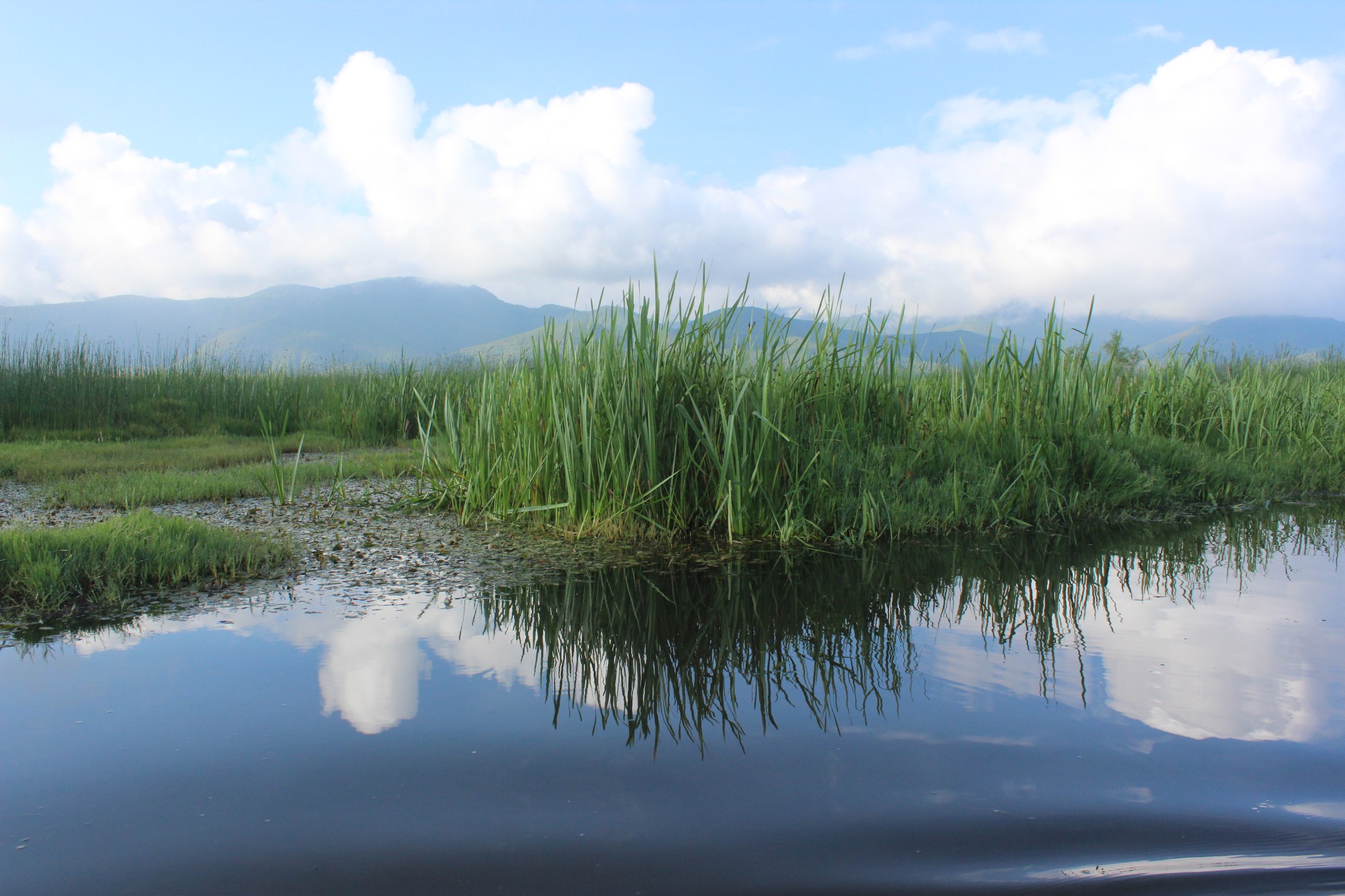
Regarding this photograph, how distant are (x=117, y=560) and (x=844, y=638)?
2887 mm

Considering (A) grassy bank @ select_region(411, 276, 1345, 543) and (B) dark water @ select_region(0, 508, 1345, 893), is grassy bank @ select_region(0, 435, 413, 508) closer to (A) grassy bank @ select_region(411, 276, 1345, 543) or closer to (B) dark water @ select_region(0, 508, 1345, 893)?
(A) grassy bank @ select_region(411, 276, 1345, 543)

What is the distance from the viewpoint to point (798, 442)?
4008mm

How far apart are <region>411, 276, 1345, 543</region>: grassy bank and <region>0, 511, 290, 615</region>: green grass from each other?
1390mm

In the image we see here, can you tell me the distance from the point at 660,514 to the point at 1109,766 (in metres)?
2.57

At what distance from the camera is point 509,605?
2.93 meters

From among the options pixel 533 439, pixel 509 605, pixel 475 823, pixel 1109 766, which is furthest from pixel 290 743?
pixel 533 439

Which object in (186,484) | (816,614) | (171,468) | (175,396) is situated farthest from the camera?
(175,396)

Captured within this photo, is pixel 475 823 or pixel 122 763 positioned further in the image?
pixel 122 763

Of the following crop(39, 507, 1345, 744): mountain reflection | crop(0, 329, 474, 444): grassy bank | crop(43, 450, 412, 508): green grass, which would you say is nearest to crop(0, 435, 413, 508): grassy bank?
crop(43, 450, 412, 508): green grass

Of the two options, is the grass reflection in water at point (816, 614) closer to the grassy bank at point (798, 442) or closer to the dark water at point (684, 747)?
the dark water at point (684, 747)

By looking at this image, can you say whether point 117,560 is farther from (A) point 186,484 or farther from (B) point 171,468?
(B) point 171,468

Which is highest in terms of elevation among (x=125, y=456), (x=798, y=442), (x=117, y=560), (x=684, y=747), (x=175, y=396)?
(x=175, y=396)

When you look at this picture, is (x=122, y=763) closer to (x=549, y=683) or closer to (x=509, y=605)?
(x=549, y=683)

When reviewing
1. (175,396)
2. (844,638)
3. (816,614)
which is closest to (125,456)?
(175,396)
